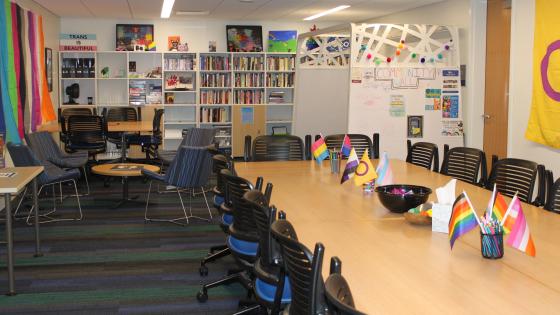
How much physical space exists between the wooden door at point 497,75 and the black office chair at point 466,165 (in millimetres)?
2963

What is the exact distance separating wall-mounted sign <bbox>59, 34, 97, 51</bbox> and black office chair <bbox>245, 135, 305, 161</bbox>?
6.96 metres

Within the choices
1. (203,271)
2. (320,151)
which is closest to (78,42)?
(320,151)

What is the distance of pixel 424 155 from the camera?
6.11m

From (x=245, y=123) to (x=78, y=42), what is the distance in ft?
11.6

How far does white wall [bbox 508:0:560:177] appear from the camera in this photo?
257 inches

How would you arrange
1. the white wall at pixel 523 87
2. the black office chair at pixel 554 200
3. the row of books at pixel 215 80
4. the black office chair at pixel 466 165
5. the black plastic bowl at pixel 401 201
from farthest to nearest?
the row of books at pixel 215 80, the white wall at pixel 523 87, the black office chair at pixel 466 165, the black office chair at pixel 554 200, the black plastic bowl at pixel 401 201

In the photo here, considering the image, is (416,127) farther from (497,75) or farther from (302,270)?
(302,270)

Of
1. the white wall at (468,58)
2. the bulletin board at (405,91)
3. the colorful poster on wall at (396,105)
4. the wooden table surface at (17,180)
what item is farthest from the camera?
the white wall at (468,58)

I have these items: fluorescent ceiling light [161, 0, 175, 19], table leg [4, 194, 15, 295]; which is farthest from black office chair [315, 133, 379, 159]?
fluorescent ceiling light [161, 0, 175, 19]

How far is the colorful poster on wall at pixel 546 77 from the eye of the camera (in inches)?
241

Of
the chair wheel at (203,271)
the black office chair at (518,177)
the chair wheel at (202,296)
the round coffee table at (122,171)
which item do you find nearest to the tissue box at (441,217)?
the black office chair at (518,177)

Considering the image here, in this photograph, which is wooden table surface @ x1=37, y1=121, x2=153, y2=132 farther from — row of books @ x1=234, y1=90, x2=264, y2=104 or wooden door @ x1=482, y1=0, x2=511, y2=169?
wooden door @ x1=482, y1=0, x2=511, y2=169

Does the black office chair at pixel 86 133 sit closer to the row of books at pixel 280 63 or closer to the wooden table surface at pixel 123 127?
the wooden table surface at pixel 123 127

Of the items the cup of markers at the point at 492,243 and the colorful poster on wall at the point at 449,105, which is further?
the colorful poster on wall at the point at 449,105
